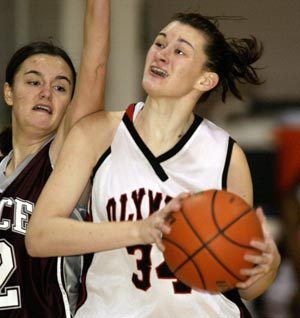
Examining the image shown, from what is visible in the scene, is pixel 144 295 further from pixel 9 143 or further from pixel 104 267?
pixel 9 143

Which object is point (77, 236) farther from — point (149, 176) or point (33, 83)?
point (33, 83)

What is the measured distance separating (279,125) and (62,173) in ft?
4.85

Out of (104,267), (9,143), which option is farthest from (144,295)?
(9,143)

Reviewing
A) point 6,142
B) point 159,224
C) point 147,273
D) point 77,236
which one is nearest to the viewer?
point 159,224

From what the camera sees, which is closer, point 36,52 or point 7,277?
point 7,277

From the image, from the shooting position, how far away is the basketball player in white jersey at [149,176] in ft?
6.13

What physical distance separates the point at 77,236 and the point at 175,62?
55 cm

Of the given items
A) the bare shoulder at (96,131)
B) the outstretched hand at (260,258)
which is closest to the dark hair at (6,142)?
the bare shoulder at (96,131)

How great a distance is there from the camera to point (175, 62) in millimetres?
1970

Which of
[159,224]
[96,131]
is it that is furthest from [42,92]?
[159,224]

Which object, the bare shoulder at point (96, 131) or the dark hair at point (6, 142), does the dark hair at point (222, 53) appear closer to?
the bare shoulder at point (96, 131)

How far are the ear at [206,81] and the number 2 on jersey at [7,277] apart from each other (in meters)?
0.72

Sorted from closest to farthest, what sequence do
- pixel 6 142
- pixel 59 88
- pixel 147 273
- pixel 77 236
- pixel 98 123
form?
1. pixel 77 236
2. pixel 147 273
3. pixel 98 123
4. pixel 59 88
5. pixel 6 142

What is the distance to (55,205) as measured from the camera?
Answer: 72.6 inches
